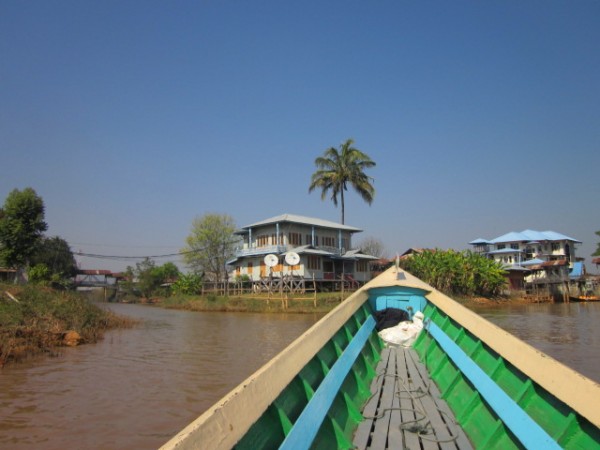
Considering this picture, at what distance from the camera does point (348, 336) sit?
5621 millimetres

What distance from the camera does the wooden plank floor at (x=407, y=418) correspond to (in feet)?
10.9

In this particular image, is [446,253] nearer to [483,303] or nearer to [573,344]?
[483,303]

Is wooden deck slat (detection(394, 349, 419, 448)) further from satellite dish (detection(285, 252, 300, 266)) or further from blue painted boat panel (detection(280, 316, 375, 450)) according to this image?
satellite dish (detection(285, 252, 300, 266))

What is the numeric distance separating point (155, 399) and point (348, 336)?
4607 millimetres

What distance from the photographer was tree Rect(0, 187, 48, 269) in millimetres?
32750

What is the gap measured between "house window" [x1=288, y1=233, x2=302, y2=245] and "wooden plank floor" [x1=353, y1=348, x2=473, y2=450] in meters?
31.8

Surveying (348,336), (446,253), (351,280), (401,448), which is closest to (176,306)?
(351,280)

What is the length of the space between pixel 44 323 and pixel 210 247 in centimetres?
3792

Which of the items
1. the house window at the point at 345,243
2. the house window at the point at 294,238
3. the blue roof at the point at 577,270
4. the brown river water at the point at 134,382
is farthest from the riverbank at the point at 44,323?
the blue roof at the point at 577,270

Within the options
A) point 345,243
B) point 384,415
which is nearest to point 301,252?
point 345,243

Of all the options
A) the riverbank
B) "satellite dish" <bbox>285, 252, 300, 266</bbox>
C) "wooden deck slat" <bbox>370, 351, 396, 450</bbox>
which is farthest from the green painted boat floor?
"satellite dish" <bbox>285, 252, 300, 266</bbox>

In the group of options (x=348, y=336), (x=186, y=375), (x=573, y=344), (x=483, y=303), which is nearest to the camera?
(x=348, y=336)

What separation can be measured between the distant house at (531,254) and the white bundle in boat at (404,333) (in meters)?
43.0

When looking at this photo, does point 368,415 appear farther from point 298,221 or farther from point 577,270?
point 577,270
